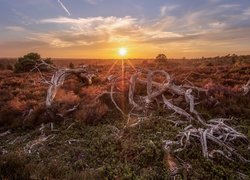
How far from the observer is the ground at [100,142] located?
6617 mm

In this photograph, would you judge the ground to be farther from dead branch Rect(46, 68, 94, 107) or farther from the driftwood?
dead branch Rect(46, 68, 94, 107)

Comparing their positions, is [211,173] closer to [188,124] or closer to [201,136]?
[201,136]

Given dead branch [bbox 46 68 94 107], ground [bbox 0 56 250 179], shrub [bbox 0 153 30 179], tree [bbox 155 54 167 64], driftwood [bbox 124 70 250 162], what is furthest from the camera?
tree [bbox 155 54 167 64]

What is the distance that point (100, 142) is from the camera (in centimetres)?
851

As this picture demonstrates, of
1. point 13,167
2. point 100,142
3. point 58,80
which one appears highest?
point 58,80

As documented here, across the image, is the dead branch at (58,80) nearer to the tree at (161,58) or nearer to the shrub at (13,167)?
the shrub at (13,167)

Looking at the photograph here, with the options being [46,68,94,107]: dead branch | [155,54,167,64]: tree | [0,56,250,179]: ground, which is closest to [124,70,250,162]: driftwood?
[0,56,250,179]: ground

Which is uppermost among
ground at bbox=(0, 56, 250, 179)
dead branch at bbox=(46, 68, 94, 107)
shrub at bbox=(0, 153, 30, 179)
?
dead branch at bbox=(46, 68, 94, 107)

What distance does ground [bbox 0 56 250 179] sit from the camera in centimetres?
662

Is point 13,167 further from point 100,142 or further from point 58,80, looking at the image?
point 58,80

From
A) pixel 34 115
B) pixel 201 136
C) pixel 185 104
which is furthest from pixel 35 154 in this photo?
pixel 185 104

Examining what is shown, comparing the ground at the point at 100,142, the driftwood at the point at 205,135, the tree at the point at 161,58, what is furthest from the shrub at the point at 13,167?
the tree at the point at 161,58

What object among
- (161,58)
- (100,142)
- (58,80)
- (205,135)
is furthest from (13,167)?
(161,58)

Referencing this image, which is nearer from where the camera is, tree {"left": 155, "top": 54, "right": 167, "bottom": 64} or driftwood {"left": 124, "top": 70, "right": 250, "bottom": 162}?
driftwood {"left": 124, "top": 70, "right": 250, "bottom": 162}
